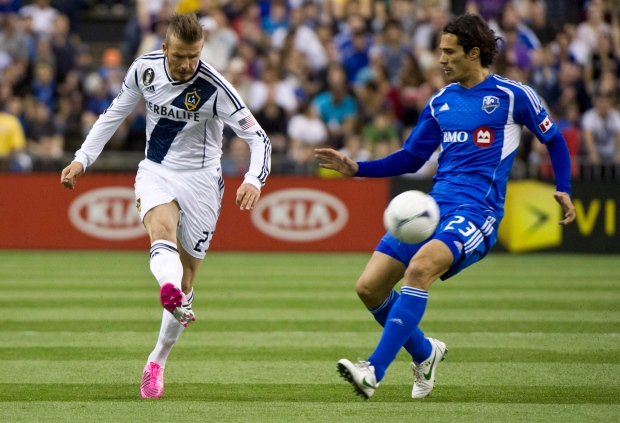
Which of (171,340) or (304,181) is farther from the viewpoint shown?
(304,181)

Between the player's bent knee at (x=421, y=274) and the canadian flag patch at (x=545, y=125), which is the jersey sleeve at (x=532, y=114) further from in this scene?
the player's bent knee at (x=421, y=274)

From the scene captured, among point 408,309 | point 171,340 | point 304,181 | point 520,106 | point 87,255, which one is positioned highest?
point 520,106

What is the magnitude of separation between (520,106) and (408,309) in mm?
1556

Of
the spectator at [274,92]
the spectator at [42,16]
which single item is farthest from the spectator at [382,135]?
the spectator at [42,16]

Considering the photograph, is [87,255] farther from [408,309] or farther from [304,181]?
[408,309]

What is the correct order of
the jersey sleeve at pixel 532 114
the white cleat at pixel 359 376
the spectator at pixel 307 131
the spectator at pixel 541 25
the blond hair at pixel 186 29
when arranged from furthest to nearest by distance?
1. the spectator at pixel 541 25
2. the spectator at pixel 307 131
3. the jersey sleeve at pixel 532 114
4. the blond hair at pixel 186 29
5. the white cleat at pixel 359 376

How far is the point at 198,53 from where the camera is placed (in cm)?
667

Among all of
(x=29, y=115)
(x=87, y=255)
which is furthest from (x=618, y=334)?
(x=29, y=115)

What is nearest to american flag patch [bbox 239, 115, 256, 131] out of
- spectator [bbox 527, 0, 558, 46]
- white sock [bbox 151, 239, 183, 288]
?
white sock [bbox 151, 239, 183, 288]

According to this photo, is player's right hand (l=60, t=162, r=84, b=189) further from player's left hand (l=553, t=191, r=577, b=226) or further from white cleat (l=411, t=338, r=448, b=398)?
player's left hand (l=553, t=191, r=577, b=226)

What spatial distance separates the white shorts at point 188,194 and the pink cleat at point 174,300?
3.42ft

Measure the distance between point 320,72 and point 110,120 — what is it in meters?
12.8

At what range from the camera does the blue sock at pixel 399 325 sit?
591 centimetres

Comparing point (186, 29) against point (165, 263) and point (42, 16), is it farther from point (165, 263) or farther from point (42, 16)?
A: point (42, 16)
